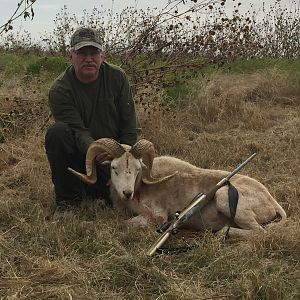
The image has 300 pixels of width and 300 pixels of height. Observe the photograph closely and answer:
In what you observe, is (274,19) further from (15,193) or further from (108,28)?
(15,193)

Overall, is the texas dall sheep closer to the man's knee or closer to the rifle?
the rifle

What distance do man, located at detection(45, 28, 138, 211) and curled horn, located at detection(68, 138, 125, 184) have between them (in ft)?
0.73

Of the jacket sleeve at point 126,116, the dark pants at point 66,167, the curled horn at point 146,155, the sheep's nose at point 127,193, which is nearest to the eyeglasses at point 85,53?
the jacket sleeve at point 126,116

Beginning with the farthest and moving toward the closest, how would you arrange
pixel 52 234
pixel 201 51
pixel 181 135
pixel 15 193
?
pixel 201 51
pixel 181 135
pixel 15 193
pixel 52 234

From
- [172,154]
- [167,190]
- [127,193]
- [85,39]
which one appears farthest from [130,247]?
[172,154]

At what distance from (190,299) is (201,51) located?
20.3 ft

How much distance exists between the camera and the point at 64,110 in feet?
19.7

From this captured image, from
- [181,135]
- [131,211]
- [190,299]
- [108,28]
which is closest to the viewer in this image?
[190,299]

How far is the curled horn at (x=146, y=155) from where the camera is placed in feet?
18.2

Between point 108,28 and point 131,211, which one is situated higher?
point 108,28

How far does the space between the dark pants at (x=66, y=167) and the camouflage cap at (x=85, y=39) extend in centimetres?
83

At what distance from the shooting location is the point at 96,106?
6121 mm

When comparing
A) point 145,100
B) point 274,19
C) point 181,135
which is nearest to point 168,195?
point 181,135

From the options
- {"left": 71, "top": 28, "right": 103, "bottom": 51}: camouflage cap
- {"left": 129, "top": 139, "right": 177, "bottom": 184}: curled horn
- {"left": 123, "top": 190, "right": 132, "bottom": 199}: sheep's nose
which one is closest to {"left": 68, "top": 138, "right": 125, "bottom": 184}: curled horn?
{"left": 129, "top": 139, "right": 177, "bottom": 184}: curled horn
